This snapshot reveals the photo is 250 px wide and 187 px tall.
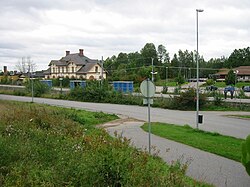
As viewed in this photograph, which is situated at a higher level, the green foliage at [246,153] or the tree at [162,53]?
the tree at [162,53]

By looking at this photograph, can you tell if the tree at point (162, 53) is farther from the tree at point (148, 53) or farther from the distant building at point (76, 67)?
the distant building at point (76, 67)

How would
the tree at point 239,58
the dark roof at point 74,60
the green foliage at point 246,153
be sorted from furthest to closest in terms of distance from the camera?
the tree at point 239,58
the dark roof at point 74,60
the green foliage at point 246,153

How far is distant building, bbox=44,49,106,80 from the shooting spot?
93375mm

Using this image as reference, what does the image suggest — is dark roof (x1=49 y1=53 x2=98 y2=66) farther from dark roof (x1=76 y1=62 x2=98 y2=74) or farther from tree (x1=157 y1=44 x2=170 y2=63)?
tree (x1=157 y1=44 x2=170 y2=63)

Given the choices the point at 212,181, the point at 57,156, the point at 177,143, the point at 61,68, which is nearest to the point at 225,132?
the point at 177,143

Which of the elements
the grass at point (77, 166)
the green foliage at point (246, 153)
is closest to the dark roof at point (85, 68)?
the grass at point (77, 166)

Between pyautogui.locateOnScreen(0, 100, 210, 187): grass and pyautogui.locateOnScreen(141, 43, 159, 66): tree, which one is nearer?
pyautogui.locateOnScreen(0, 100, 210, 187): grass

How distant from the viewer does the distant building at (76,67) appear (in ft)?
306

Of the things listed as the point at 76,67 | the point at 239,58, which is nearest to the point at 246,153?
the point at 76,67

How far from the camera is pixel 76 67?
96625 mm

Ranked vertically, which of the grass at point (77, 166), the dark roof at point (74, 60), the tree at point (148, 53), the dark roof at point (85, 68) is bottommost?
the grass at point (77, 166)

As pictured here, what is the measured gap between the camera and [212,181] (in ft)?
27.7

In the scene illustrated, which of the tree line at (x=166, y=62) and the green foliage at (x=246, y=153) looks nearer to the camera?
the green foliage at (x=246, y=153)

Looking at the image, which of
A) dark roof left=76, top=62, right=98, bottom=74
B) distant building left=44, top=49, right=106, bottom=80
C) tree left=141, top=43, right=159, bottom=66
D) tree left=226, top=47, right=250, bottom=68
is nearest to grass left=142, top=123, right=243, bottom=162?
distant building left=44, top=49, right=106, bottom=80
